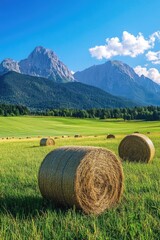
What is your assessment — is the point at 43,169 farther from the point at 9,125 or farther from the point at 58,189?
the point at 9,125

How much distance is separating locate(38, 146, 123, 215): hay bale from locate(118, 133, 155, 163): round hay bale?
10307 mm

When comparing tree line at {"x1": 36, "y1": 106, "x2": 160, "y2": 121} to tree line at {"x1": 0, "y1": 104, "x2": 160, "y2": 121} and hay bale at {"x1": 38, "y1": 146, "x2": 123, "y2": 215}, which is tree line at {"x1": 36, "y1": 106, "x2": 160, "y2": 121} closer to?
tree line at {"x1": 0, "y1": 104, "x2": 160, "y2": 121}

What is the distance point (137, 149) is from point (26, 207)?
12.6m

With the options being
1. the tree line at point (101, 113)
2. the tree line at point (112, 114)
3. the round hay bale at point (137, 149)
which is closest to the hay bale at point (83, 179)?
the round hay bale at point (137, 149)

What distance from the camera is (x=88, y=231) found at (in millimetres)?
7090

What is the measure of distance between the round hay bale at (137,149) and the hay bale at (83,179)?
10.3m

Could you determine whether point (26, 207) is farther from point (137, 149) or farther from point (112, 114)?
point (112, 114)

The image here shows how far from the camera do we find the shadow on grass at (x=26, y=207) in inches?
341

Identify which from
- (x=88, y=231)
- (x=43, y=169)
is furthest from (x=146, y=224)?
(x=43, y=169)

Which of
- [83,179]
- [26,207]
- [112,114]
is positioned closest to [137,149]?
[83,179]

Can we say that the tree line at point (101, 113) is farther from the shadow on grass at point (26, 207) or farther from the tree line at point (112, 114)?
the shadow on grass at point (26, 207)

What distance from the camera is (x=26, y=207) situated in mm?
9234

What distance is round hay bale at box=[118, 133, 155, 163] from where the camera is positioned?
20.0 metres

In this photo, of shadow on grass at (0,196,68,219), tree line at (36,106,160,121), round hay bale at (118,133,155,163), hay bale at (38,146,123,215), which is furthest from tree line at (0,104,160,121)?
shadow on grass at (0,196,68,219)
